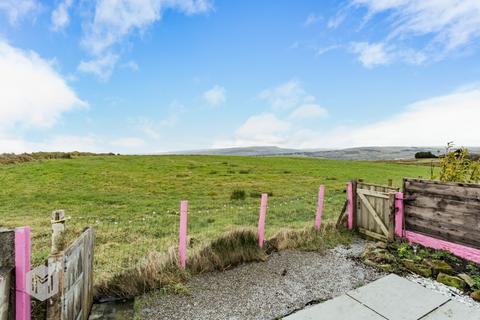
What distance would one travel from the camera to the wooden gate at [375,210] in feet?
22.3

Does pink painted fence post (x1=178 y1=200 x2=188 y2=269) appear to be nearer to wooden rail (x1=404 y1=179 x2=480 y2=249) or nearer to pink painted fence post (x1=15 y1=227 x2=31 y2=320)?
pink painted fence post (x1=15 y1=227 x2=31 y2=320)

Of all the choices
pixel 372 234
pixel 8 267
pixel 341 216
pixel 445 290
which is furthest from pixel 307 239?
pixel 8 267

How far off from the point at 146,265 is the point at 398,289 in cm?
415

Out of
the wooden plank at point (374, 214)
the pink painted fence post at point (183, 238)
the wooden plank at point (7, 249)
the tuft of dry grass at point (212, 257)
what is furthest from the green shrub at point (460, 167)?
the wooden plank at point (7, 249)

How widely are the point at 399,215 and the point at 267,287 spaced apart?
14.0ft

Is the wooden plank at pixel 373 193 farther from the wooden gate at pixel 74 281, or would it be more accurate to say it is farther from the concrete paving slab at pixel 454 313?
the wooden gate at pixel 74 281

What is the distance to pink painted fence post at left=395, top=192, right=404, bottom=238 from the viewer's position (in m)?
6.80

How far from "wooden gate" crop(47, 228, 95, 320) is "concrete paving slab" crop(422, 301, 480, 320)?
4383 millimetres

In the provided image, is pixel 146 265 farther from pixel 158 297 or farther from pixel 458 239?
pixel 458 239

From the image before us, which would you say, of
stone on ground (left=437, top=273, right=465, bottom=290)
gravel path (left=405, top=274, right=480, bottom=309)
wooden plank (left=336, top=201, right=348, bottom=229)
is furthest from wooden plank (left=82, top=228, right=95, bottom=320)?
wooden plank (left=336, top=201, right=348, bottom=229)

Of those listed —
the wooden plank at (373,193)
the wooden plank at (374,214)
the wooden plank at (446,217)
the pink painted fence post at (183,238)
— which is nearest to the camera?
the pink painted fence post at (183,238)

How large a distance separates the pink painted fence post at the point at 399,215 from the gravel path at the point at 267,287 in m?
1.74

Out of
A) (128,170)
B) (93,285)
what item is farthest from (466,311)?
(128,170)

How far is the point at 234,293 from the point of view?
A: 4.36 m
